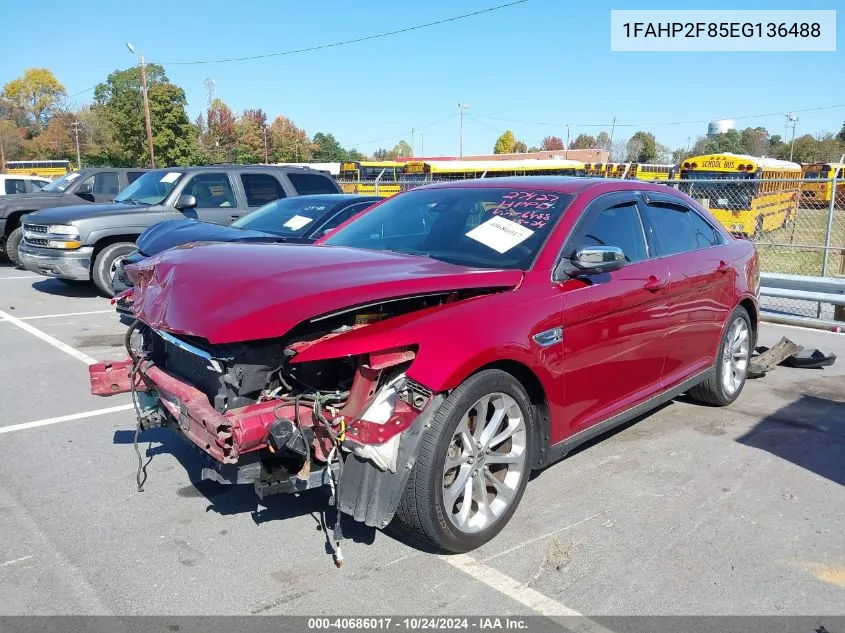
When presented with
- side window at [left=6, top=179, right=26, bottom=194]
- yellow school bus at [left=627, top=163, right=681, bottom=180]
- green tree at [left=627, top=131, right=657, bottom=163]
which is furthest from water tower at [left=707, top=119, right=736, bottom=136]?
side window at [left=6, top=179, right=26, bottom=194]

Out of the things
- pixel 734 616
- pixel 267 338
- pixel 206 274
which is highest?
pixel 206 274

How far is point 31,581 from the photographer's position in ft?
9.77

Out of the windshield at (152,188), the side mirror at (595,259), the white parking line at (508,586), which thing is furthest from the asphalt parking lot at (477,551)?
the windshield at (152,188)

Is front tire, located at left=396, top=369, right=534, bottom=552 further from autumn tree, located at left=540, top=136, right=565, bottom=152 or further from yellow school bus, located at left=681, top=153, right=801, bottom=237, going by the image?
autumn tree, located at left=540, top=136, right=565, bottom=152

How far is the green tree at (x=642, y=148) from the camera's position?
79125 mm

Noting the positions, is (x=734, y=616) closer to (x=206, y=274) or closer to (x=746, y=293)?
(x=206, y=274)

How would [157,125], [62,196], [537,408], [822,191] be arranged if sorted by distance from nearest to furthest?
[537,408] → [62,196] → [822,191] → [157,125]

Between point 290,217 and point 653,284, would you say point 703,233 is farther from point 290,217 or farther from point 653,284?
point 290,217

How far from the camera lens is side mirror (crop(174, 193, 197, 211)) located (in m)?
9.62

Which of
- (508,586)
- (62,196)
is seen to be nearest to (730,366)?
(508,586)

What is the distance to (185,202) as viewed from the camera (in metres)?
9.65

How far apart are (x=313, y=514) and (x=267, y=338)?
1.23m

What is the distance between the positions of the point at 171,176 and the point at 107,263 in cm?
167

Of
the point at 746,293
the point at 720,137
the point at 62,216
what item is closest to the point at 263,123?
the point at 720,137
